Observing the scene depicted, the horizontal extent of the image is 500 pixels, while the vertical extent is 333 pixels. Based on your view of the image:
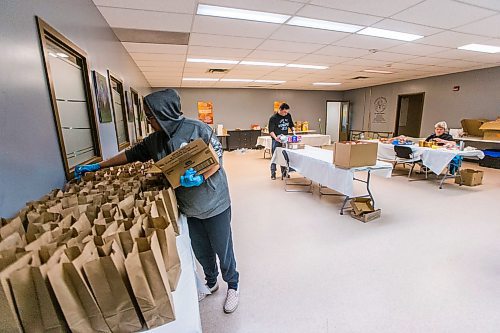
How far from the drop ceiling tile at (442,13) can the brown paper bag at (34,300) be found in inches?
140

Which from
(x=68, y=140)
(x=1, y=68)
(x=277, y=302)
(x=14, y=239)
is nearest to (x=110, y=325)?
(x=14, y=239)

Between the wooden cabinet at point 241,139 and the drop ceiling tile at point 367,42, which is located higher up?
the drop ceiling tile at point 367,42

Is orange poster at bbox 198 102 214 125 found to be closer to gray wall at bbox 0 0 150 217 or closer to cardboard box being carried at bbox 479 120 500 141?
Result: gray wall at bbox 0 0 150 217

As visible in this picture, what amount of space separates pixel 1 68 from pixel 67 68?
93 cm

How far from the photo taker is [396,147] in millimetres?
4988

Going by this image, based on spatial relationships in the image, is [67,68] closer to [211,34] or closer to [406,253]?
[211,34]

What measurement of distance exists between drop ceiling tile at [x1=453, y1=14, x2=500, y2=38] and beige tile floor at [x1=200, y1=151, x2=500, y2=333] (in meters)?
2.48

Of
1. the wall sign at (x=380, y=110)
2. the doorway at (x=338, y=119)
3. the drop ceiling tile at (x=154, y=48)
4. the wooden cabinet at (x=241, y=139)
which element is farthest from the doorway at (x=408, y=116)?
the drop ceiling tile at (x=154, y=48)

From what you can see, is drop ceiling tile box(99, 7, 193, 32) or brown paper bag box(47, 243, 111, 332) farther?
drop ceiling tile box(99, 7, 193, 32)

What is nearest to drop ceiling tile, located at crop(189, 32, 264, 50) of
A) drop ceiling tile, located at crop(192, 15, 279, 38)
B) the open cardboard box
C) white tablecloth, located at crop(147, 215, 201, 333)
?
drop ceiling tile, located at crop(192, 15, 279, 38)

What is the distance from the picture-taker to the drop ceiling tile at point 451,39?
3439mm

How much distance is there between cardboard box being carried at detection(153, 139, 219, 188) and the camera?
1276 millimetres

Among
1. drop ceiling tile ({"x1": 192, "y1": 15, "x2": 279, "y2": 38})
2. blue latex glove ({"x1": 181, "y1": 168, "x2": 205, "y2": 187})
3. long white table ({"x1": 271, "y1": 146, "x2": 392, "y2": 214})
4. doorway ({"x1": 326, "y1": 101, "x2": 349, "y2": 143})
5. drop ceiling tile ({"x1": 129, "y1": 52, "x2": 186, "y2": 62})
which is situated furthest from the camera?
doorway ({"x1": 326, "y1": 101, "x2": 349, "y2": 143})

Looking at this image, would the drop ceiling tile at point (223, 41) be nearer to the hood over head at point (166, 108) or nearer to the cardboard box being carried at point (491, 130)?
the hood over head at point (166, 108)
